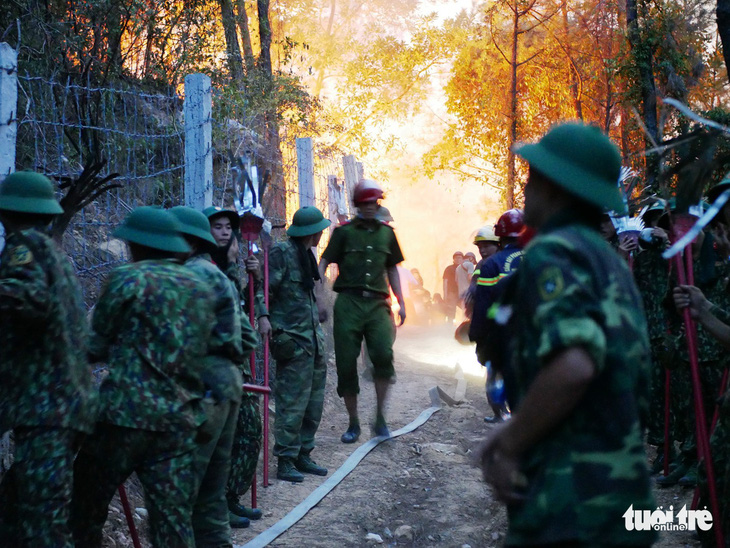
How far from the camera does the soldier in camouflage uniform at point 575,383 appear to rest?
1991 millimetres

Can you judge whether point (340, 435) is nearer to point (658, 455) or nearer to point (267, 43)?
point (658, 455)

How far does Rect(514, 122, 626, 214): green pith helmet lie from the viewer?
2117 mm

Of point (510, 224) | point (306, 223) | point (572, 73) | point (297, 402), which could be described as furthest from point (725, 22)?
point (572, 73)

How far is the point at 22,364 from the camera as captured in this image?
11.6 feet

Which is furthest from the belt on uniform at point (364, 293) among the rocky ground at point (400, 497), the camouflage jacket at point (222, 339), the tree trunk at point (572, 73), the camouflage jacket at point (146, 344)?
the tree trunk at point (572, 73)

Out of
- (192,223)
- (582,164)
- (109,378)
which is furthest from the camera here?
(192,223)

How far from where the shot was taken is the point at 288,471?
661 cm

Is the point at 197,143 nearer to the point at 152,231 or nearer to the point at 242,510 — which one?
the point at 242,510

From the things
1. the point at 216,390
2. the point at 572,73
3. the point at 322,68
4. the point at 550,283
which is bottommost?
the point at 216,390

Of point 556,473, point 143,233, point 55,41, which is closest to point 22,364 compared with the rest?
point 143,233

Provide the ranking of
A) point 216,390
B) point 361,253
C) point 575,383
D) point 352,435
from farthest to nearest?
point 352,435, point 361,253, point 216,390, point 575,383

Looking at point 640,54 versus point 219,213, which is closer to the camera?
point 219,213

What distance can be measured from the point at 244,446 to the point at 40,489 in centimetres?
217

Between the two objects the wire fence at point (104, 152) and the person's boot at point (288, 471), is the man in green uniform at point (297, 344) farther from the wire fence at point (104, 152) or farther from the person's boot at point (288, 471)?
the wire fence at point (104, 152)
